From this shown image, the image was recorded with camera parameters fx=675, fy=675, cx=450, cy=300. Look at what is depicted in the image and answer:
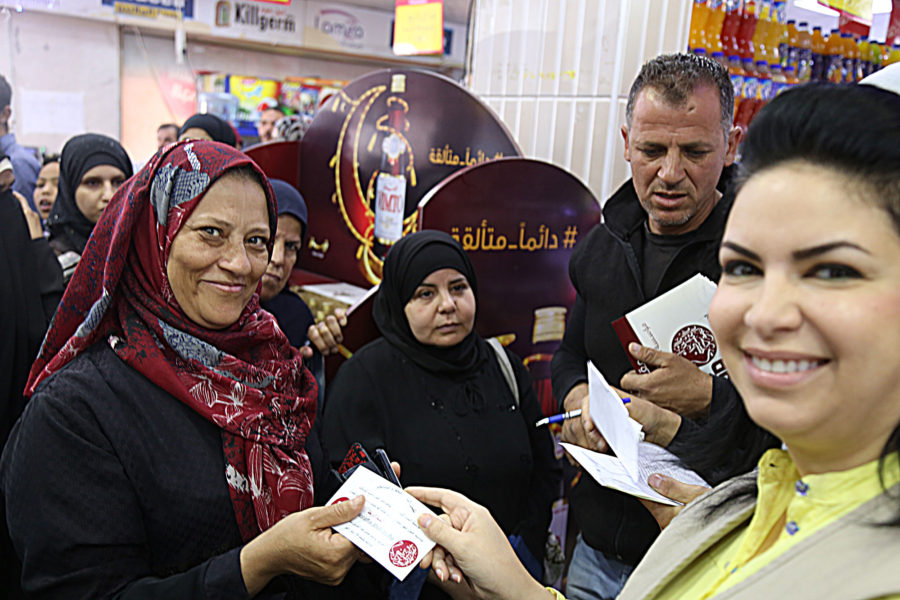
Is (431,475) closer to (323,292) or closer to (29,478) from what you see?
(29,478)

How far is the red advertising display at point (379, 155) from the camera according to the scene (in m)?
3.40

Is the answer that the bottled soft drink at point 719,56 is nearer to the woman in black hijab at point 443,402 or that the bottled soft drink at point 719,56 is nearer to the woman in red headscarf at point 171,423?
the woman in black hijab at point 443,402

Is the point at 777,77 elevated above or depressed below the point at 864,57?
below

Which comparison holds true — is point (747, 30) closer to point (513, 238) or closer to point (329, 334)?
point (513, 238)

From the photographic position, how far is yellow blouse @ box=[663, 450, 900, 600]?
2.46 feet

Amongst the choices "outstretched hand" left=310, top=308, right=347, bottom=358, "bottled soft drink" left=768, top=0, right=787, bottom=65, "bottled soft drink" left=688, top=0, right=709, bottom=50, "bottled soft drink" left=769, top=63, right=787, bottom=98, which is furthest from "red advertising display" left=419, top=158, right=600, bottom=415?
"bottled soft drink" left=768, top=0, right=787, bottom=65

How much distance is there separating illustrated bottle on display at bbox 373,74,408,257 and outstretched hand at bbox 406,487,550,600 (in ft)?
7.91

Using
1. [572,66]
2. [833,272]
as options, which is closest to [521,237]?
[572,66]

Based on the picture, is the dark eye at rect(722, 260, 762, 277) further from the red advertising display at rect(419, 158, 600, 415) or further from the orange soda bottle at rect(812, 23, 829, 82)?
the orange soda bottle at rect(812, 23, 829, 82)

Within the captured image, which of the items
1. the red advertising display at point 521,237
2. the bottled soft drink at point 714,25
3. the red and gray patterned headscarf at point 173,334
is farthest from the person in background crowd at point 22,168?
the bottled soft drink at point 714,25

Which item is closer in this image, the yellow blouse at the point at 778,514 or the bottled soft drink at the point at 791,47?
the yellow blouse at the point at 778,514

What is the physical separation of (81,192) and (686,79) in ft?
8.77

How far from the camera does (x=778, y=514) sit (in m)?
0.90

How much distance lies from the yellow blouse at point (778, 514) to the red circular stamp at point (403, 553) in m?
0.48
